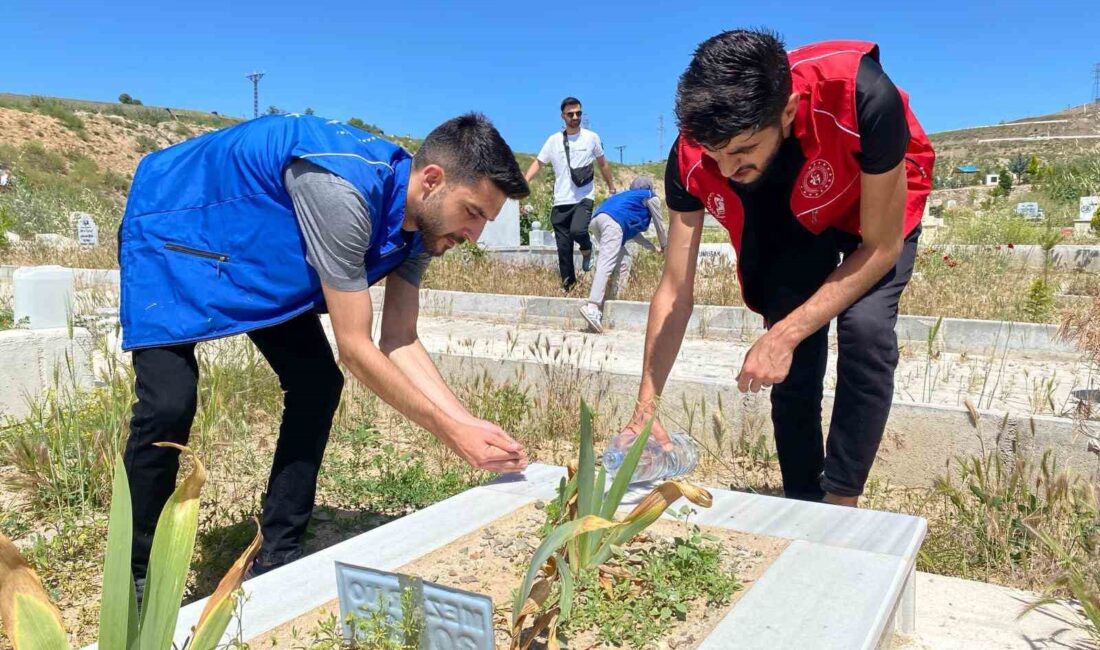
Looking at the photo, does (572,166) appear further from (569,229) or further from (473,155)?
(473,155)

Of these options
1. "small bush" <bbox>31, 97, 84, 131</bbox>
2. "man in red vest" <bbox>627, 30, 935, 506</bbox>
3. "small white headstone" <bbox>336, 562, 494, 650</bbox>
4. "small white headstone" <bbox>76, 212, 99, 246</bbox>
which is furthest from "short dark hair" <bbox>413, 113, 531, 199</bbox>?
"small bush" <bbox>31, 97, 84, 131</bbox>

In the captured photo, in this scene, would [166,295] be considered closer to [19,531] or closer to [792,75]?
[19,531]

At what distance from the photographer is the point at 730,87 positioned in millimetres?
2146

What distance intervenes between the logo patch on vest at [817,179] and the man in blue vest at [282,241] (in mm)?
842

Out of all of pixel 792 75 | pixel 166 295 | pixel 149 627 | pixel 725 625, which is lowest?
pixel 725 625

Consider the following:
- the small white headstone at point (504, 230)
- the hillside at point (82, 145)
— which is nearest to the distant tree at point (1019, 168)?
the hillside at point (82, 145)

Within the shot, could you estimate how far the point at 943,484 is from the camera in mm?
2881

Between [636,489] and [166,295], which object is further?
[636,489]

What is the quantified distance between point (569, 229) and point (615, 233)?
54.2 inches

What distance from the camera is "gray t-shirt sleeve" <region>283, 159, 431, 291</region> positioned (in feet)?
7.71

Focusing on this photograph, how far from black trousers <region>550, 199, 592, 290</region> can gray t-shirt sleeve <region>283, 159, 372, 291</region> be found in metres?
6.42

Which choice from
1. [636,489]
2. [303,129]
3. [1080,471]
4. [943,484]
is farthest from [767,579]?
[1080,471]

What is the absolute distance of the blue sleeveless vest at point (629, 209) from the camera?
307 inches

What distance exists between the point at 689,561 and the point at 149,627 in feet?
3.91
